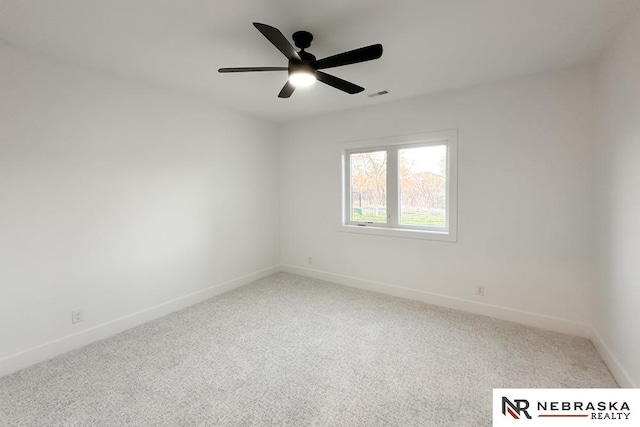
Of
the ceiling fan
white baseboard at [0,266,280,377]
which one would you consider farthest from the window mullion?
white baseboard at [0,266,280,377]

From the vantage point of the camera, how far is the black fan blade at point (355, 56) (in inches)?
63.8

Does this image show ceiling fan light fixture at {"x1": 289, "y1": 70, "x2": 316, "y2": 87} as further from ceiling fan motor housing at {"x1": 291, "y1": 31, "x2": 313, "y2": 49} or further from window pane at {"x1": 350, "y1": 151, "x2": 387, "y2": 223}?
window pane at {"x1": 350, "y1": 151, "x2": 387, "y2": 223}

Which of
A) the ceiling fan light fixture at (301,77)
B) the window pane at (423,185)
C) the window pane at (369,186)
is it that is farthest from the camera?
the window pane at (369,186)

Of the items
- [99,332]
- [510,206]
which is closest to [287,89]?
[510,206]

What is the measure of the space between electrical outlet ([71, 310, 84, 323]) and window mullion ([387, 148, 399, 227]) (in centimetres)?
345

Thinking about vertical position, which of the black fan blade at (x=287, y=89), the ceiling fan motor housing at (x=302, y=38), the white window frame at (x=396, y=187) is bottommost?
the white window frame at (x=396, y=187)

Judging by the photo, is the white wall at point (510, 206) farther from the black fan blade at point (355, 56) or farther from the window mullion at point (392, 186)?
the black fan blade at point (355, 56)

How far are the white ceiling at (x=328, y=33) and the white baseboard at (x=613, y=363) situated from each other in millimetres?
2356

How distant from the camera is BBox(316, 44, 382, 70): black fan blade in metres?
1.62

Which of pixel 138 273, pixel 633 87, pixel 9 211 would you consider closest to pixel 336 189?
pixel 138 273

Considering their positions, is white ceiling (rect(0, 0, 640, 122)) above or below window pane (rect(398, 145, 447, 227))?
above

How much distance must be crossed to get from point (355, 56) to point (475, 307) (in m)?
2.85

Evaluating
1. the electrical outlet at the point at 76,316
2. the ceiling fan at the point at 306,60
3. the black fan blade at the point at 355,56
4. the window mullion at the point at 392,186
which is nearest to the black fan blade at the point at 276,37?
the ceiling fan at the point at 306,60

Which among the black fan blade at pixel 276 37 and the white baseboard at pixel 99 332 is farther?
the white baseboard at pixel 99 332
